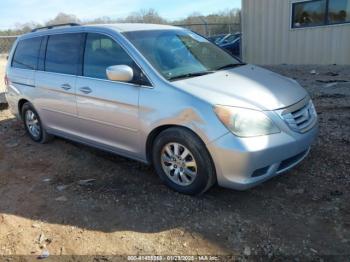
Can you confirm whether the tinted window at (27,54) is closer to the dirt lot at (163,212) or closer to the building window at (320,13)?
the dirt lot at (163,212)

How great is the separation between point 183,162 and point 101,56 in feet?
5.54

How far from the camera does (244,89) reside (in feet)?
12.3

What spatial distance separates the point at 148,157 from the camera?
13.8 feet

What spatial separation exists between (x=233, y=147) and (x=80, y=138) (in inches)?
94.6

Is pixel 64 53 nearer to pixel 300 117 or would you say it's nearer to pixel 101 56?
pixel 101 56

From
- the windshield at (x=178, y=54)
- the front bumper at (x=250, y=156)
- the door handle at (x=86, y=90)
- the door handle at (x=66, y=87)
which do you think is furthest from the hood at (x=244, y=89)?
the door handle at (x=66, y=87)

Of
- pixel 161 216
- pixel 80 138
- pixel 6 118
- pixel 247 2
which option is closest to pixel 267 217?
pixel 161 216

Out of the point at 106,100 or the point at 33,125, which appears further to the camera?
the point at 33,125

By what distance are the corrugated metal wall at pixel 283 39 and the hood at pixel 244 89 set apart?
8.64 meters

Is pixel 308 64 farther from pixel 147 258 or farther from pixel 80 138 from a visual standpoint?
pixel 147 258

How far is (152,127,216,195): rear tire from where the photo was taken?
142 inches

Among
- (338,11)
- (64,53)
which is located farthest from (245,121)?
(338,11)

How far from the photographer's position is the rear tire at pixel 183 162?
3607 mm

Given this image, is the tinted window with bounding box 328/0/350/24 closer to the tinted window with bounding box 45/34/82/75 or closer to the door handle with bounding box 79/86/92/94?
the tinted window with bounding box 45/34/82/75
